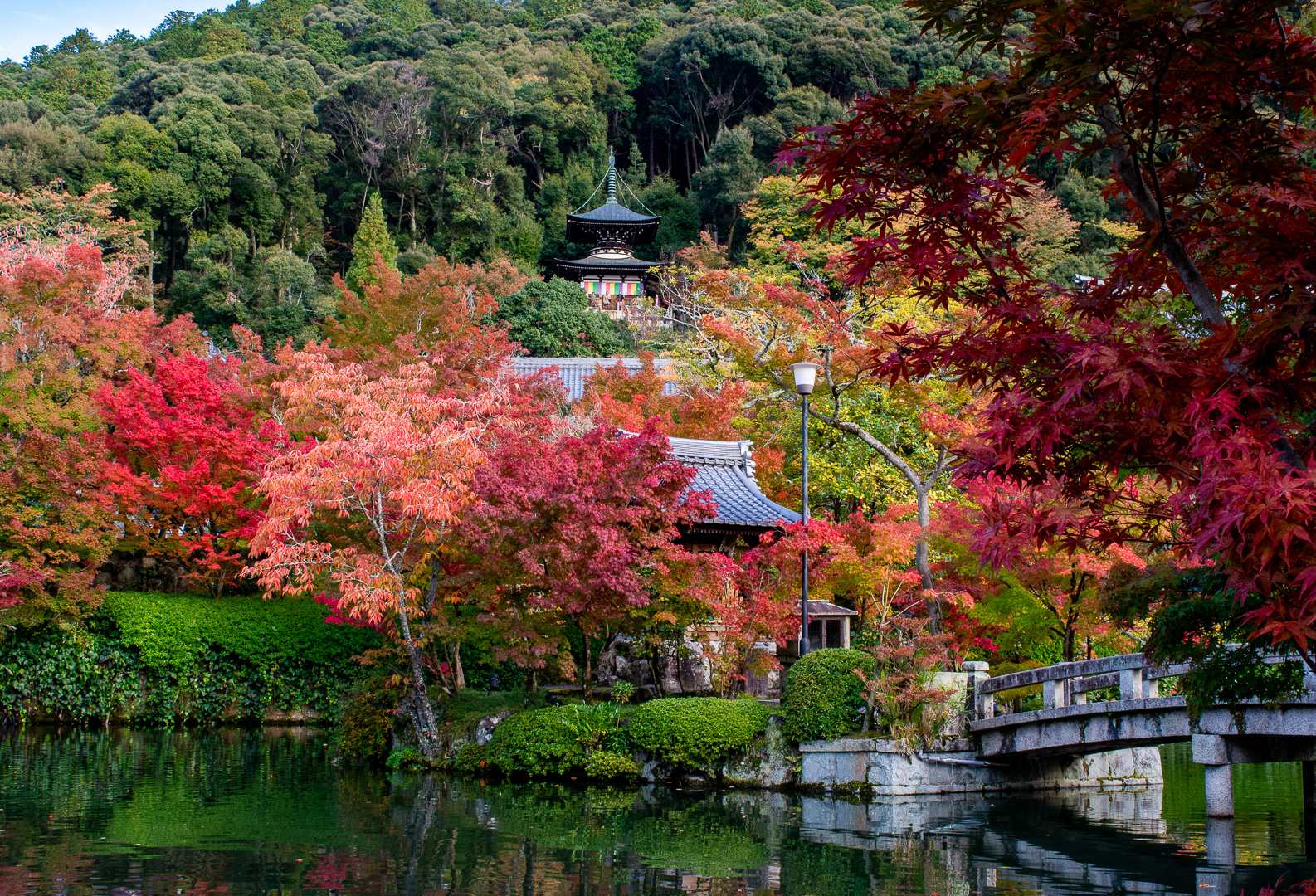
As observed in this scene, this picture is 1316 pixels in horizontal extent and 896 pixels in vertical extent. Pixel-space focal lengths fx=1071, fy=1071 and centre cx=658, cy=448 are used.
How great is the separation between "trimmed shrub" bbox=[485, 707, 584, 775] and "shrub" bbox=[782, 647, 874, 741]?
274cm

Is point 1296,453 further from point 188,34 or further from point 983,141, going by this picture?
point 188,34

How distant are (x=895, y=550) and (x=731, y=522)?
8.63 feet

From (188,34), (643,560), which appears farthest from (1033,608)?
(188,34)

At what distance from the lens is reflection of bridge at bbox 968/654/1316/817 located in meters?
10.6

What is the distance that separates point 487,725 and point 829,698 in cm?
463

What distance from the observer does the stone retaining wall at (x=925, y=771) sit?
12023 mm

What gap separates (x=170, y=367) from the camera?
59.6 ft

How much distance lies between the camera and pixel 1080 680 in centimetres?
1237

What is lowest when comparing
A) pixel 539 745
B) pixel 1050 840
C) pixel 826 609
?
pixel 1050 840

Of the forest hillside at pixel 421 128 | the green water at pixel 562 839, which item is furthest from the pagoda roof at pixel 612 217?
the green water at pixel 562 839

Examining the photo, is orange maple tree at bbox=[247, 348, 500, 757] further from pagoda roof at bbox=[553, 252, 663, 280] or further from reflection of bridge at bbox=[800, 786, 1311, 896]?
pagoda roof at bbox=[553, 252, 663, 280]

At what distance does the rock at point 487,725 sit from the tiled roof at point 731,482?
13.4 ft

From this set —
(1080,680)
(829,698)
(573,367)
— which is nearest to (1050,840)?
(1080,680)

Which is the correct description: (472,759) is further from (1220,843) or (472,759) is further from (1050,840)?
(1220,843)
